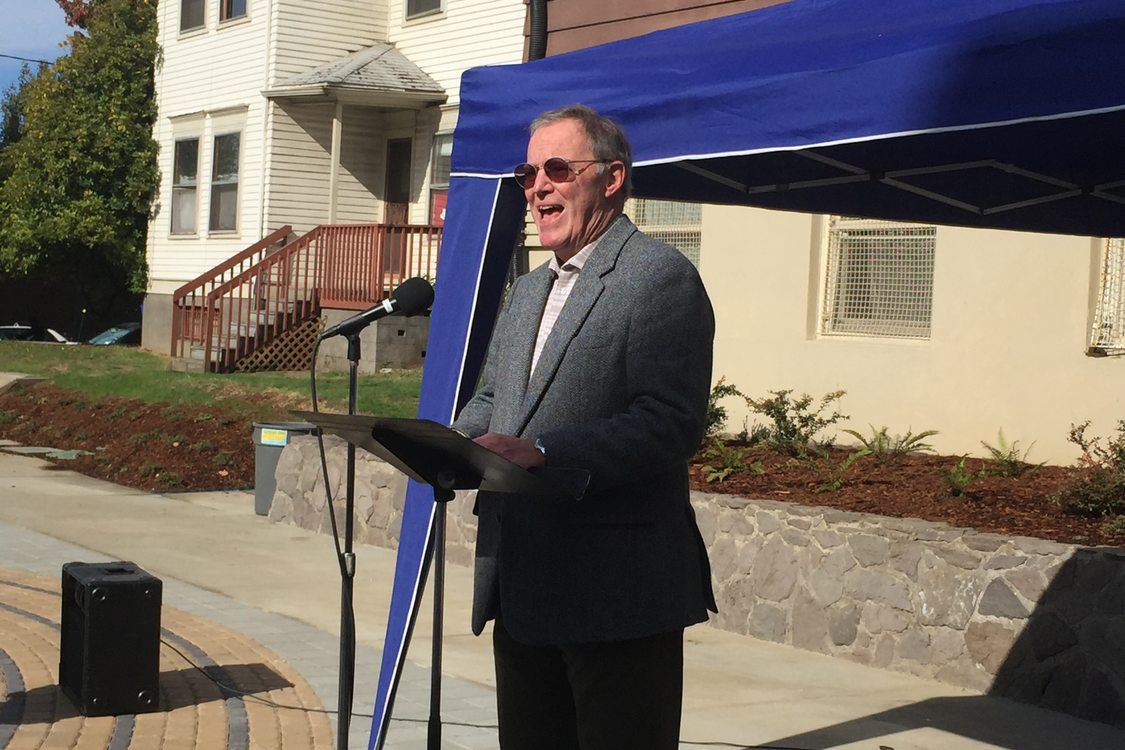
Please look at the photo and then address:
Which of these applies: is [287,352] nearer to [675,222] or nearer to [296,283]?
[296,283]

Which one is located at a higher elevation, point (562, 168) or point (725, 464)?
point (562, 168)

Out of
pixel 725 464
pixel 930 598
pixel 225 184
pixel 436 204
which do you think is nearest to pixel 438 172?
pixel 436 204

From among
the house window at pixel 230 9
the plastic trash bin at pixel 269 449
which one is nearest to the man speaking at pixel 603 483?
the plastic trash bin at pixel 269 449

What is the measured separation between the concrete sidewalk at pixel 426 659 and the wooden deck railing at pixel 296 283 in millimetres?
9159

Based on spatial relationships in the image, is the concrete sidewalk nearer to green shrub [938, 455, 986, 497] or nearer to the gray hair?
green shrub [938, 455, 986, 497]

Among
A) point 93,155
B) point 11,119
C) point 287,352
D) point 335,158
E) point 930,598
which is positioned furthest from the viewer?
point 11,119

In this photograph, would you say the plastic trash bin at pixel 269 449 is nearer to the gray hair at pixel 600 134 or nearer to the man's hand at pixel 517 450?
the gray hair at pixel 600 134

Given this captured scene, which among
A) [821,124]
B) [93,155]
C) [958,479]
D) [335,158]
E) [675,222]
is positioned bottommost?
[958,479]

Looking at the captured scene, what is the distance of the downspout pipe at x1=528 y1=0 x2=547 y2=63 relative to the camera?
13.7 m

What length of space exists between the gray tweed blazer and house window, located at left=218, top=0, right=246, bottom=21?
74.4ft

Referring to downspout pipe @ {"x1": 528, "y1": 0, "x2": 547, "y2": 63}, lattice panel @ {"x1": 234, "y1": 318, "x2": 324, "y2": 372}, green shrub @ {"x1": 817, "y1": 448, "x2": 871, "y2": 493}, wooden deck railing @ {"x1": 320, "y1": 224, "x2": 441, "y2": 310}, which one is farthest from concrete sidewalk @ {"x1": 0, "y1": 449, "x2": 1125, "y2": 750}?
lattice panel @ {"x1": 234, "y1": 318, "x2": 324, "y2": 372}

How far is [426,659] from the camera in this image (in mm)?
7527

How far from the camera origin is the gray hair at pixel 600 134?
3.56 meters

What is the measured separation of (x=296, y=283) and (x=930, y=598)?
15.9 meters
